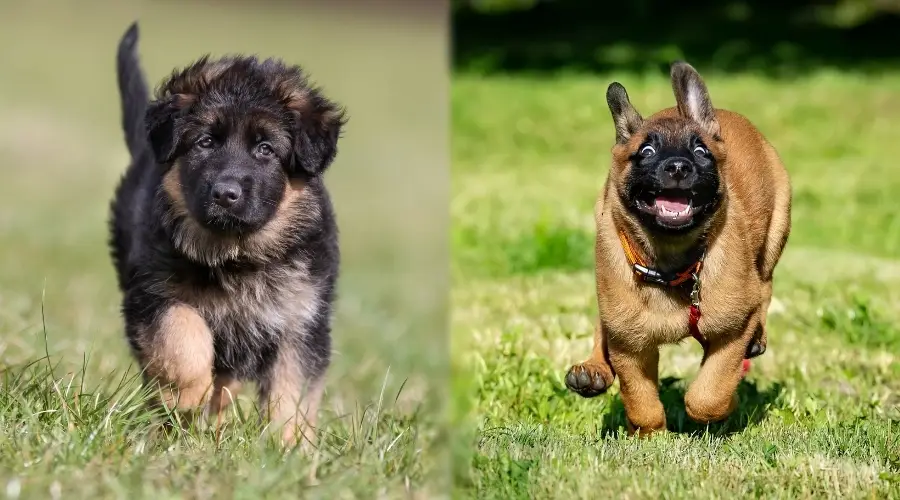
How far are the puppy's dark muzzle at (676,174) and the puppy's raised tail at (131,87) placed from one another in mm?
2692

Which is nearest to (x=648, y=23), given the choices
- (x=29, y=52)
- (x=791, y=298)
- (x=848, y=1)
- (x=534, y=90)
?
(x=848, y=1)

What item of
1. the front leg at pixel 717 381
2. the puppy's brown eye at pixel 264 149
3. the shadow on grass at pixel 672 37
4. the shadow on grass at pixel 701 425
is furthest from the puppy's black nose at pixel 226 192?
the shadow on grass at pixel 672 37

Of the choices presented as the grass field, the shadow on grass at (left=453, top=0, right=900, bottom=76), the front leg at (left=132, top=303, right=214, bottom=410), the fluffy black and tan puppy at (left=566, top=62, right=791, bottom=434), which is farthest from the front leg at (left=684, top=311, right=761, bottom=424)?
the shadow on grass at (left=453, top=0, right=900, bottom=76)

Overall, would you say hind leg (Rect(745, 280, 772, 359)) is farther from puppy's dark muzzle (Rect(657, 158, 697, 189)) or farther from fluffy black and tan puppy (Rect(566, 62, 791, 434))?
puppy's dark muzzle (Rect(657, 158, 697, 189))

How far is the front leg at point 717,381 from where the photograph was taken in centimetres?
446

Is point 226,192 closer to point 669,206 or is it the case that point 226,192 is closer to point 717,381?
point 669,206

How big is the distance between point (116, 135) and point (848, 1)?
16.3 m

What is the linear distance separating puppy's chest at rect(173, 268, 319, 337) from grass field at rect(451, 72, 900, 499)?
2.10 ft

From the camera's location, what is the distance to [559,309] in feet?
21.6

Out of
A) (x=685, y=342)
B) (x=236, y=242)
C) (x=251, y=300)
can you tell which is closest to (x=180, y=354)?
(x=251, y=300)

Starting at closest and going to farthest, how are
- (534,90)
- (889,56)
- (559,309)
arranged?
(559,309) < (534,90) < (889,56)

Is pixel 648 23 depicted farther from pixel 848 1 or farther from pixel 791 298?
pixel 791 298

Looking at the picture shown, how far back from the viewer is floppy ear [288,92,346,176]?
4793mm

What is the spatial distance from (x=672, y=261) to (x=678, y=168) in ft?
1.26
